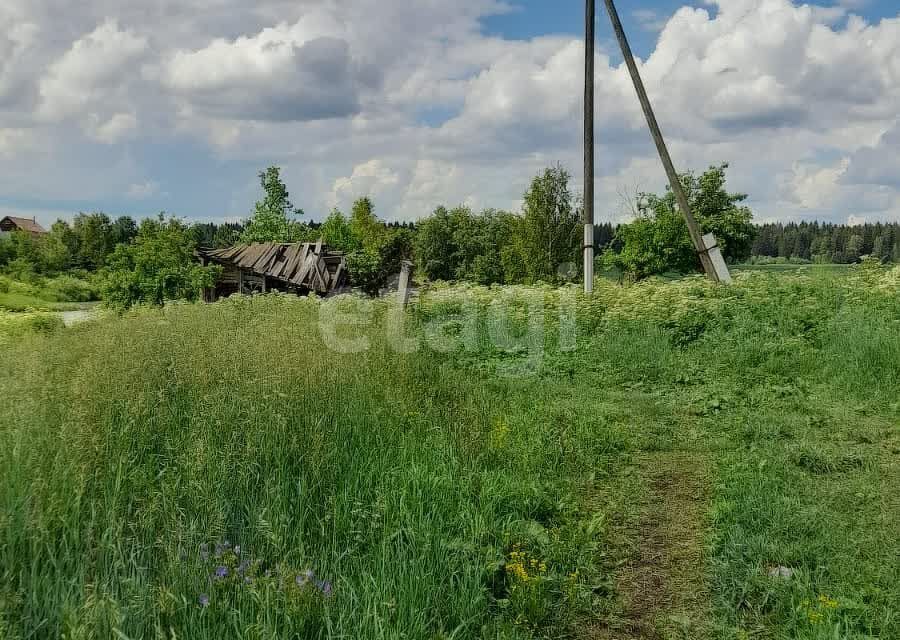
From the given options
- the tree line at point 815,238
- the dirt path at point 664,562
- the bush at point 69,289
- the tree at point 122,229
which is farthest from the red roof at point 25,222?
the dirt path at point 664,562

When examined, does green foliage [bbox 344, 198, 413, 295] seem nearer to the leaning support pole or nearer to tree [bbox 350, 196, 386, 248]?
tree [bbox 350, 196, 386, 248]

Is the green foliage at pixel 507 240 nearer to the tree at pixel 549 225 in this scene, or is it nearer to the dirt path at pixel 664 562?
the tree at pixel 549 225

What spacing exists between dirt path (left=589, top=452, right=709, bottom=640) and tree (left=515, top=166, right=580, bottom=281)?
31.9 metres

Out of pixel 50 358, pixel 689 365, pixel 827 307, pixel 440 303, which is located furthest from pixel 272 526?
pixel 440 303

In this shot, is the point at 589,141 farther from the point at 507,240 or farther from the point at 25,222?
the point at 25,222

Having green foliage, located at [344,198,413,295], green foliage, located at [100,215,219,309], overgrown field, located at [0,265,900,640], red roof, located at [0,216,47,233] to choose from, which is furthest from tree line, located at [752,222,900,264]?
red roof, located at [0,216,47,233]

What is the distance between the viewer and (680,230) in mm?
32125

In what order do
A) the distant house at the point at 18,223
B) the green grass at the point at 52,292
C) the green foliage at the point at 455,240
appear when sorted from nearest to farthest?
the green grass at the point at 52,292 < the green foliage at the point at 455,240 < the distant house at the point at 18,223

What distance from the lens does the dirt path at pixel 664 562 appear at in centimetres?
331

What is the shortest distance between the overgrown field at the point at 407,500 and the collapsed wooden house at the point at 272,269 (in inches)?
591

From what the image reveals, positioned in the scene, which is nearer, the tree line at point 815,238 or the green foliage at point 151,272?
the green foliage at point 151,272

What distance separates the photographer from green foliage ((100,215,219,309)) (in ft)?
51.0

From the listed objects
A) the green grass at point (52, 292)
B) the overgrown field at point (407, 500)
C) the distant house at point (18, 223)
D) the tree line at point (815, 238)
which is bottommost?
the overgrown field at point (407, 500)

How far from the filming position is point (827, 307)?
10.2m
